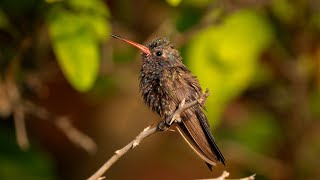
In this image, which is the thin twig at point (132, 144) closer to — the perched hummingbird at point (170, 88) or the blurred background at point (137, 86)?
the perched hummingbird at point (170, 88)

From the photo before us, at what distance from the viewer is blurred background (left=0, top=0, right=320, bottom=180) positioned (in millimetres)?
3457

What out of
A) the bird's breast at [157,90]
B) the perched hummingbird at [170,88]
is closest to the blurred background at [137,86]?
the perched hummingbird at [170,88]

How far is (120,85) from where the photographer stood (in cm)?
434

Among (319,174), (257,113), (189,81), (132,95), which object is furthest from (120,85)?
(189,81)

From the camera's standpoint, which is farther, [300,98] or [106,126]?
[106,126]

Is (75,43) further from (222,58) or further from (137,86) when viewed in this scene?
(137,86)

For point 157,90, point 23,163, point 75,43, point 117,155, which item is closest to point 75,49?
point 75,43

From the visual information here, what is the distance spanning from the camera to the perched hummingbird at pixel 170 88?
2.65m

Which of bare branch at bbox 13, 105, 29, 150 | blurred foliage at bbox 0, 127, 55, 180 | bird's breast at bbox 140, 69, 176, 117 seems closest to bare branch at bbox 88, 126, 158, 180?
bird's breast at bbox 140, 69, 176, 117

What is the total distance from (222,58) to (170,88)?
737 mm

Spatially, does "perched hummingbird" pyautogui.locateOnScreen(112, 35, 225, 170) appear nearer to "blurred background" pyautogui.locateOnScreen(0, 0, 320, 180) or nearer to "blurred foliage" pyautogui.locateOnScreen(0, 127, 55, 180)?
"blurred background" pyautogui.locateOnScreen(0, 0, 320, 180)

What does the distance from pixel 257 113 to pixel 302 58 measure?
1.68 feet

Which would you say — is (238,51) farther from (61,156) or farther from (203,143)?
(61,156)

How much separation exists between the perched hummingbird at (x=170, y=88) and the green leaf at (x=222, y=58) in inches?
21.8
